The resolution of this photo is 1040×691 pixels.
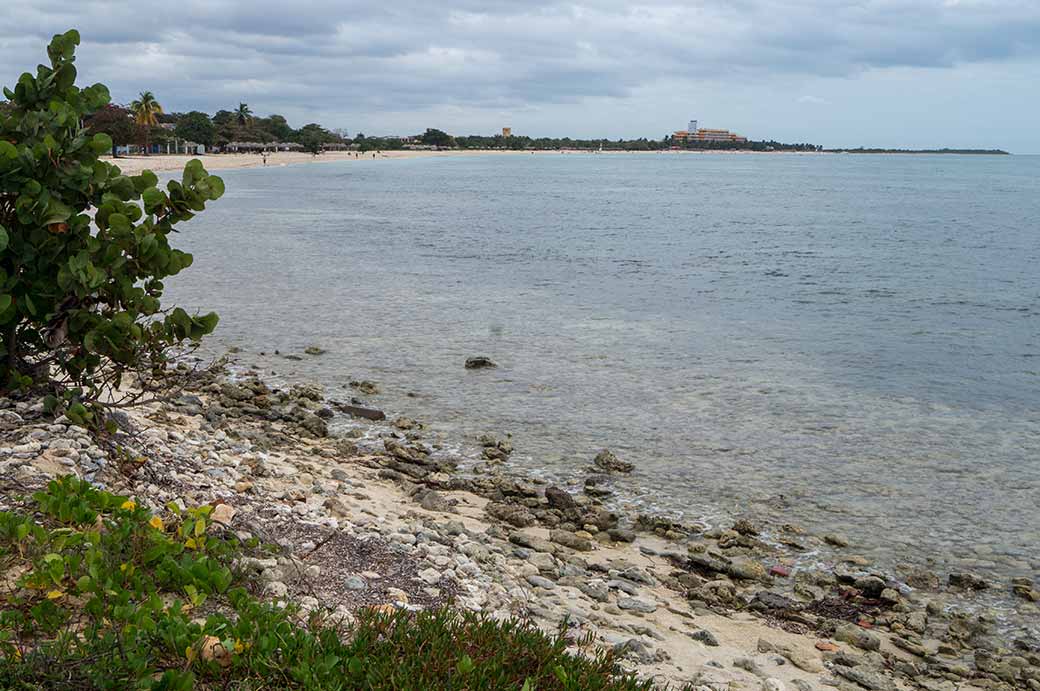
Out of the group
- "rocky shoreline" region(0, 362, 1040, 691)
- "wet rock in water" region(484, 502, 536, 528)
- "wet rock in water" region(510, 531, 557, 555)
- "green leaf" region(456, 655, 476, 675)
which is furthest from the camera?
"wet rock in water" region(484, 502, 536, 528)

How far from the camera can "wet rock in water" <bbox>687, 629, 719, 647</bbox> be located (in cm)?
A: 742

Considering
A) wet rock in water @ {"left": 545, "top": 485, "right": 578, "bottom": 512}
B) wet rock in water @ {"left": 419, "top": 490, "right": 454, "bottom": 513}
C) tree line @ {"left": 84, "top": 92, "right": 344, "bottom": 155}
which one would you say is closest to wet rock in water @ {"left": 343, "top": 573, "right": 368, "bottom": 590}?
wet rock in water @ {"left": 419, "top": 490, "right": 454, "bottom": 513}

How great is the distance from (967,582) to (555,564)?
4.34 meters

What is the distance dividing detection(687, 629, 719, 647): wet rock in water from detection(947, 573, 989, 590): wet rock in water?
3.29 m

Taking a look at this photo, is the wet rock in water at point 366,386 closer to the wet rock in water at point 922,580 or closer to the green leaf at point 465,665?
the wet rock in water at point 922,580

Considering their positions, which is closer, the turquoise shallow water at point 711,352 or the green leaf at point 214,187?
the green leaf at point 214,187

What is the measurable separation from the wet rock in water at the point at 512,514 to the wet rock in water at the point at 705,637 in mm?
2828

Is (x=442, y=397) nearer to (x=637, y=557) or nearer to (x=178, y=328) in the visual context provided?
(x=637, y=557)

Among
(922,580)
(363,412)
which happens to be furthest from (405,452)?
(922,580)

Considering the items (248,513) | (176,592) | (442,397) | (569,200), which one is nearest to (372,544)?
(248,513)

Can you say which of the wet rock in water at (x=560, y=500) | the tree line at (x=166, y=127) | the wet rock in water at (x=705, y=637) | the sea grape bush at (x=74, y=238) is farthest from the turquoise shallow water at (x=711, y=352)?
the tree line at (x=166, y=127)

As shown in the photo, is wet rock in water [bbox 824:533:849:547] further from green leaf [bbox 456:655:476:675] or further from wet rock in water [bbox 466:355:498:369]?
wet rock in water [bbox 466:355:498:369]

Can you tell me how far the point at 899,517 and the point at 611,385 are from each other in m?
6.84

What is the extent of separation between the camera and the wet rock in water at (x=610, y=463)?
12227 millimetres
